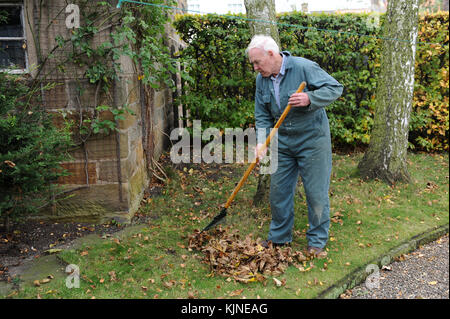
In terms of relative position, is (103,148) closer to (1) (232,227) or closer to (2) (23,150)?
(2) (23,150)

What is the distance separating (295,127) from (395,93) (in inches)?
122

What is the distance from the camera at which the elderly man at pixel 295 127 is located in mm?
3678

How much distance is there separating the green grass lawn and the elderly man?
1.16ft

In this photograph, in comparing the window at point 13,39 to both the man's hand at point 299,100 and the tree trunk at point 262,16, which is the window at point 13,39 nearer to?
the tree trunk at point 262,16

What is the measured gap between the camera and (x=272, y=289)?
134 inches

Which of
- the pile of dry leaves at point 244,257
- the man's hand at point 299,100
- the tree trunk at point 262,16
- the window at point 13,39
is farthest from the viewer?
the tree trunk at point 262,16

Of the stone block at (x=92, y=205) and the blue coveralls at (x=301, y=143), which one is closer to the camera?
the blue coveralls at (x=301, y=143)

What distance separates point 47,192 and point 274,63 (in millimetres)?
2737

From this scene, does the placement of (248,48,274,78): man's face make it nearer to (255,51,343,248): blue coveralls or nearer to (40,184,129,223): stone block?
(255,51,343,248): blue coveralls

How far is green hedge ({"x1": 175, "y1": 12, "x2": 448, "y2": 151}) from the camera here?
7129 mm

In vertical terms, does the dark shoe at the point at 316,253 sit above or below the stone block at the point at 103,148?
below

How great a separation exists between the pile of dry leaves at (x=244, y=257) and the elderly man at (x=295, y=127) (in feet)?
0.72

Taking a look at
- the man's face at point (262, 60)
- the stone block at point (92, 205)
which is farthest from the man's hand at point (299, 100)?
the stone block at point (92, 205)

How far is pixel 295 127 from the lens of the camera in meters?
3.78
